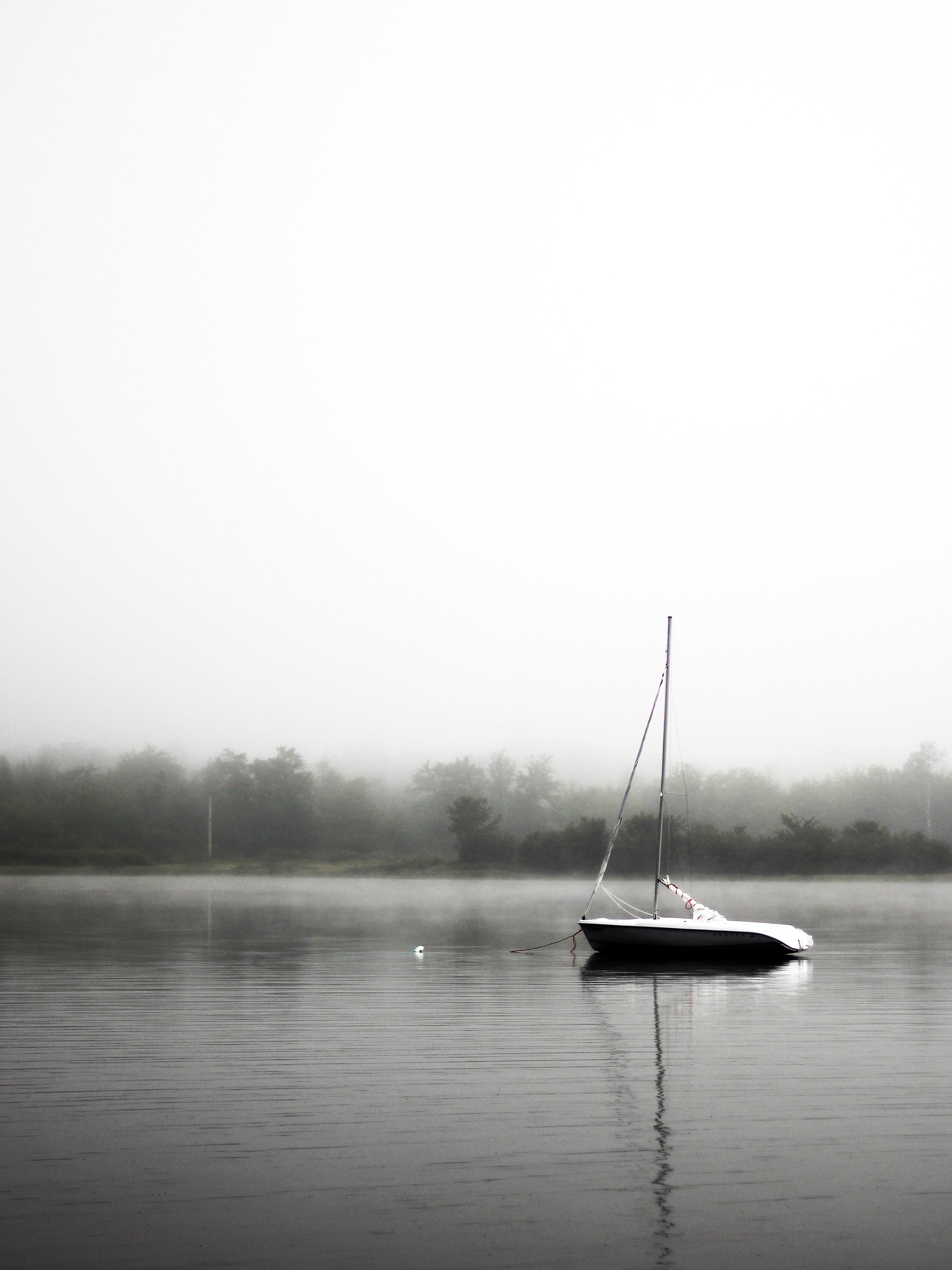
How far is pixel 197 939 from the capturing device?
6259 centimetres

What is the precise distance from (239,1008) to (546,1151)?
18.5 metres

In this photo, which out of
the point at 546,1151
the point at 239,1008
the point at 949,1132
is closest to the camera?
the point at 546,1151

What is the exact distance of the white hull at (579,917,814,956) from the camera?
48188mm

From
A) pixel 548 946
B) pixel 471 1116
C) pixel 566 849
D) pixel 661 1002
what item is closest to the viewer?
pixel 471 1116

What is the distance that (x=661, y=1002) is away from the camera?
38125 mm

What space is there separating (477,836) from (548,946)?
121 metres

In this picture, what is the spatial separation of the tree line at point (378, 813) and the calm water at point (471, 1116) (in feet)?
431

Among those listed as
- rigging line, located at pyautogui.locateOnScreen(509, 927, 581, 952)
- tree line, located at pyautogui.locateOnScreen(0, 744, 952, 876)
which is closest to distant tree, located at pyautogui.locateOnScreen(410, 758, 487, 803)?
tree line, located at pyautogui.locateOnScreen(0, 744, 952, 876)

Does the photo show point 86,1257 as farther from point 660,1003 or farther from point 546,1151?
point 660,1003

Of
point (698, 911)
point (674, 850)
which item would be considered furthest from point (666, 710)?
point (674, 850)

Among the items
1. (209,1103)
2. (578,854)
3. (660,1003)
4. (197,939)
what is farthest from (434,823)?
(209,1103)

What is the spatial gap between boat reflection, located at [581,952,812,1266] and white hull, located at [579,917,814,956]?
907 mm

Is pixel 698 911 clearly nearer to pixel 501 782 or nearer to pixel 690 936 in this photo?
pixel 690 936

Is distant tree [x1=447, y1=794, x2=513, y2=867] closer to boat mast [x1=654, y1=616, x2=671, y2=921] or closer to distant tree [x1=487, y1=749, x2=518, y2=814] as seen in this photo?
distant tree [x1=487, y1=749, x2=518, y2=814]
